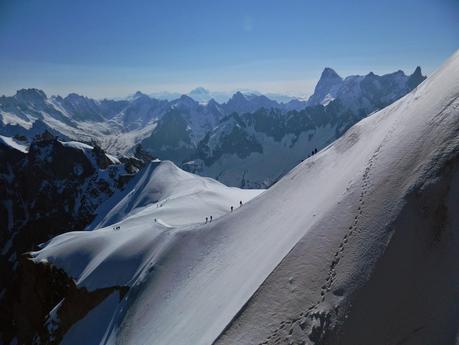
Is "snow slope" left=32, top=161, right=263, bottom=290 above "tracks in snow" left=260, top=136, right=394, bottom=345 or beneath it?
beneath

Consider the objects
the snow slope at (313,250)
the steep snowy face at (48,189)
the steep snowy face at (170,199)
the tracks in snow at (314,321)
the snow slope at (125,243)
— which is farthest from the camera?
the steep snowy face at (48,189)

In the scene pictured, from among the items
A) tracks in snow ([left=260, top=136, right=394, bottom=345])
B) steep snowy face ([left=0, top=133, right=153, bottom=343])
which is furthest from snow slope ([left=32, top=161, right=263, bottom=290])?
steep snowy face ([left=0, top=133, right=153, bottom=343])

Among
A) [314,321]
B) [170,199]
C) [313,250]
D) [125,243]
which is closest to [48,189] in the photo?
[170,199]

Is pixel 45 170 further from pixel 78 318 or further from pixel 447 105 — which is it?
pixel 447 105

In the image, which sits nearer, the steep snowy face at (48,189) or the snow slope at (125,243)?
the snow slope at (125,243)

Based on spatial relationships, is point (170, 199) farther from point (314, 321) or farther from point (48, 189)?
point (48, 189)

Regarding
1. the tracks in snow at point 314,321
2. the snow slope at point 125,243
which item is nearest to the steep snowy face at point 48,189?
the snow slope at point 125,243

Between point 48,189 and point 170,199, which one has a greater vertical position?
point 170,199

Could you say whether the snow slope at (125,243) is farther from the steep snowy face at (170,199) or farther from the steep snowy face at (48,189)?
the steep snowy face at (48,189)

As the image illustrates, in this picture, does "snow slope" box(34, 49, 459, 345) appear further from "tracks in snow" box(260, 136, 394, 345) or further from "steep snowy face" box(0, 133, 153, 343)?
"steep snowy face" box(0, 133, 153, 343)
